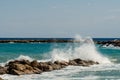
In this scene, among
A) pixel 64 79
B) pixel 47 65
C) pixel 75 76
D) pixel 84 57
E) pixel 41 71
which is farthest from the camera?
pixel 84 57

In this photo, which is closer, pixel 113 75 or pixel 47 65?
pixel 113 75

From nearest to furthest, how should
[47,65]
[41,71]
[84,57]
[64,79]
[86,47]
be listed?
[64,79] < [41,71] < [47,65] < [84,57] < [86,47]

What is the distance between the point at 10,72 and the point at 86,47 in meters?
19.3

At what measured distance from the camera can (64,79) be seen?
81.7 ft

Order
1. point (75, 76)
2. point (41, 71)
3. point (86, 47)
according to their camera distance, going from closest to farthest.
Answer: point (75, 76) < point (41, 71) < point (86, 47)

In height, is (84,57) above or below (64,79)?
above

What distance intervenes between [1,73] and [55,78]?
15.1 feet

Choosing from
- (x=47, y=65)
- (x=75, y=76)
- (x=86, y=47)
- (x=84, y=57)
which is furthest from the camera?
(x=86, y=47)

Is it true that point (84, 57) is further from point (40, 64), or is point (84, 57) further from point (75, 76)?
point (75, 76)

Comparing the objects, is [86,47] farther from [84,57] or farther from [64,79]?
[64,79]

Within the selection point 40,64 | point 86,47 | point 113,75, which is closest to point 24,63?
point 40,64

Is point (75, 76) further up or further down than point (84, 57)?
further down

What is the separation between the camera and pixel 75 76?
26.5m

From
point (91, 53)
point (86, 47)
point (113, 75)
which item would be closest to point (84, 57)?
point (91, 53)
